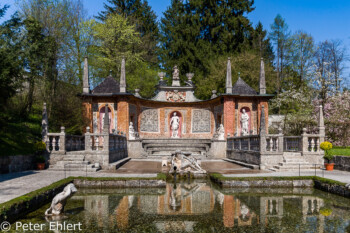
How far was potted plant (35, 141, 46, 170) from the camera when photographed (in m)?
14.1

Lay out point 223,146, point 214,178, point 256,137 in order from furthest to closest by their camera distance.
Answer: point 223,146, point 256,137, point 214,178

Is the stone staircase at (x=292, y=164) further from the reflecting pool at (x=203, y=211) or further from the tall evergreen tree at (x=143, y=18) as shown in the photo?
the tall evergreen tree at (x=143, y=18)

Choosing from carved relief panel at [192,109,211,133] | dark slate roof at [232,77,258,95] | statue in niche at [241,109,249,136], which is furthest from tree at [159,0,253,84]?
statue in niche at [241,109,249,136]

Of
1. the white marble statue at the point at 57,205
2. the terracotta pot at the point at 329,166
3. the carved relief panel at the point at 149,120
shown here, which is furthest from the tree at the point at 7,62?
the terracotta pot at the point at 329,166

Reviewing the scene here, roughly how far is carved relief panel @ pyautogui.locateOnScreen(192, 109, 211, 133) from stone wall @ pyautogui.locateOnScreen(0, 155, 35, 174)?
1459cm

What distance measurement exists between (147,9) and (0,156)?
3338 cm

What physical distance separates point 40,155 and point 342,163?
13817mm

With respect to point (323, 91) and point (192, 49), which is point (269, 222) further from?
point (192, 49)

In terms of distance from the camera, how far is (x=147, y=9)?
1626 inches

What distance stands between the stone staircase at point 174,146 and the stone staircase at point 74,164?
827 cm

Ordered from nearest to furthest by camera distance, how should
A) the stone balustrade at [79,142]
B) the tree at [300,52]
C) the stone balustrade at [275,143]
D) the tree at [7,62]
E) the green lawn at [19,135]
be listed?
the tree at [7,62] → the green lawn at [19,135] → the stone balustrade at [275,143] → the stone balustrade at [79,142] → the tree at [300,52]

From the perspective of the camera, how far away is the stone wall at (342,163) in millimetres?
13391

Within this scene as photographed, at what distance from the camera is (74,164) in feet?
46.2

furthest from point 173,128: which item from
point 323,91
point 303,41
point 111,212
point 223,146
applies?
point 303,41
